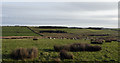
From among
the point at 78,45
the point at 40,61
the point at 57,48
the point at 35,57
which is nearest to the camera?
the point at 40,61

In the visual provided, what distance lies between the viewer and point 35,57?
16.5 meters

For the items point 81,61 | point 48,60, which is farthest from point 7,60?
point 81,61

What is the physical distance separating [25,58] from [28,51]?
4.54ft

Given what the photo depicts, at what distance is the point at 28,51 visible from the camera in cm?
1720

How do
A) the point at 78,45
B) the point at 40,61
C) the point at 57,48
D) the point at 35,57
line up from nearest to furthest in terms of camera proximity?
the point at 40,61 < the point at 35,57 < the point at 57,48 < the point at 78,45

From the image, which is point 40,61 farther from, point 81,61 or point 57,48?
point 57,48

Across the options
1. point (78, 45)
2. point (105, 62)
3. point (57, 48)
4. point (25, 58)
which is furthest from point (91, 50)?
point (25, 58)

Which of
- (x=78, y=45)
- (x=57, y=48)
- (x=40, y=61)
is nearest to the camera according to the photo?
(x=40, y=61)

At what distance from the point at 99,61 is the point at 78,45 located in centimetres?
703

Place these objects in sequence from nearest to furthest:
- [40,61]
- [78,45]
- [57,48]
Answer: [40,61] → [57,48] → [78,45]

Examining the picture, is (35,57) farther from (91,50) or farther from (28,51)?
(91,50)

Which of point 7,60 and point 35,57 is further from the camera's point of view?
point 35,57

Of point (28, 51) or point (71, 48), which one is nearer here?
point (28, 51)

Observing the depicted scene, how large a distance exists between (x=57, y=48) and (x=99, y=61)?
6993 mm
